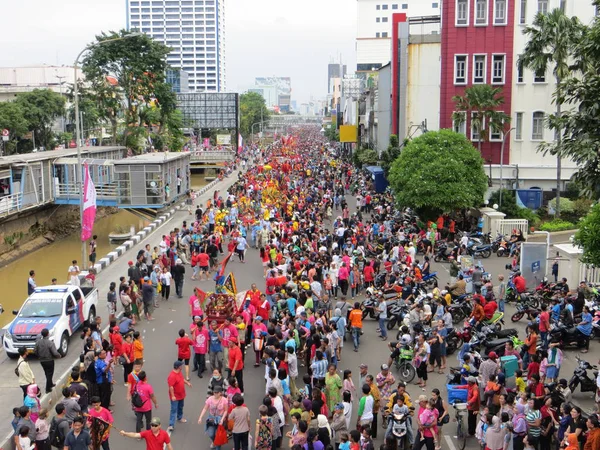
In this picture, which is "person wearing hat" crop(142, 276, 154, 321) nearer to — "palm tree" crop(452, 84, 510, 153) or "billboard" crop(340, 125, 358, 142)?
"palm tree" crop(452, 84, 510, 153)

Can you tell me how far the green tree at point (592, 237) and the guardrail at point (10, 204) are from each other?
26226mm

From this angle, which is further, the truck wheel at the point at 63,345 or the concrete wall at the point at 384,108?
the concrete wall at the point at 384,108

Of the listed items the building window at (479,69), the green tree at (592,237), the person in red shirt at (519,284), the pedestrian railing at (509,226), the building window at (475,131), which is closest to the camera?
the green tree at (592,237)

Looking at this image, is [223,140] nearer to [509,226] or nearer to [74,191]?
[74,191]

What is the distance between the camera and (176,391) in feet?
38.4

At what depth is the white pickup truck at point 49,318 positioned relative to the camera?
15.3 meters

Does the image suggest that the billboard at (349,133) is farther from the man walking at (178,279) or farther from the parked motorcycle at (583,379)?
the parked motorcycle at (583,379)

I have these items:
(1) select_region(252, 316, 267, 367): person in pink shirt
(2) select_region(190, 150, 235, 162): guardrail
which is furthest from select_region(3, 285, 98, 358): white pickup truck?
(2) select_region(190, 150, 235, 162): guardrail

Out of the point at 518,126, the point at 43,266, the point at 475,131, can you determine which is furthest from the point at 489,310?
the point at 518,126

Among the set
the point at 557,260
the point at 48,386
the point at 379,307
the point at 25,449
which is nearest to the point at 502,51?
the point at 557,260

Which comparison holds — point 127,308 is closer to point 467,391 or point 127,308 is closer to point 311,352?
point 311,352

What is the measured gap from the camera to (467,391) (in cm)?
1192

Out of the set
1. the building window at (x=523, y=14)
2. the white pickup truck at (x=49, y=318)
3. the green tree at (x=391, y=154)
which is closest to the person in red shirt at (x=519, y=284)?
the white pickup truck at (x=49, y=318)

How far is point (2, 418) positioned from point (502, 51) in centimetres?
3497
